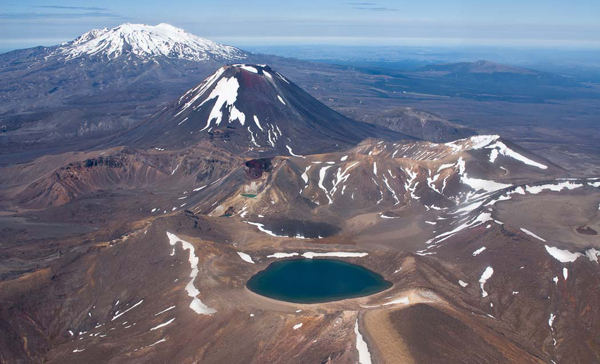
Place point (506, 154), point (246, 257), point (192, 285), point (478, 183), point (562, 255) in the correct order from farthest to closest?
point (506, 154) → point (478, 183) → point (246, 257) → point (562, 255) → point (192, 285)

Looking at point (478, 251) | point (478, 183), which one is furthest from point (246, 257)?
point (478, 183)

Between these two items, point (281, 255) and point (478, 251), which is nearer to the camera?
point (478, 251)

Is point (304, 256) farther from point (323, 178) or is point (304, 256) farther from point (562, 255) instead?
point (562, 255)

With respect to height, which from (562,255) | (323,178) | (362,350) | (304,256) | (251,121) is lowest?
(304,256)

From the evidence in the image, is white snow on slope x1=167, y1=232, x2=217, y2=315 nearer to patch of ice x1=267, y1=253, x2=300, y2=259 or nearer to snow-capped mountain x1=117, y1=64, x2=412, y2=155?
patch of ice x1=267, y1=253, x2=300, y2=259

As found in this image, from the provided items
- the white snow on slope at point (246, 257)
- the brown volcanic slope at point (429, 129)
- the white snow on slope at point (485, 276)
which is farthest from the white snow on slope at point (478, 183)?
the brown volcanic slope at point (429, 129)

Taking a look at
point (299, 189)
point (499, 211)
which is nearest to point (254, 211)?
point (299, 189)

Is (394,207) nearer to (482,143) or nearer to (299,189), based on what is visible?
(299,189)

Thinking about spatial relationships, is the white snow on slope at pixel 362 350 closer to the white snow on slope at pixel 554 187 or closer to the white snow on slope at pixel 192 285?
the white snow on slope at pixel 192 285
